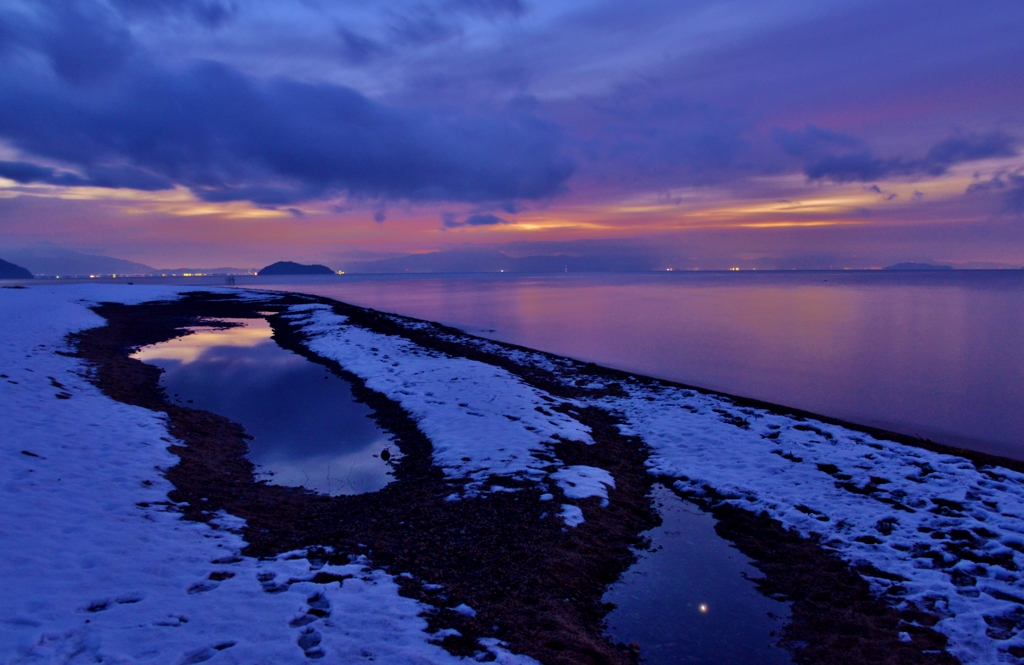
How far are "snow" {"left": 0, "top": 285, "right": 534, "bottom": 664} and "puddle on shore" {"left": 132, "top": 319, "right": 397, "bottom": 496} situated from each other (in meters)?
3.04

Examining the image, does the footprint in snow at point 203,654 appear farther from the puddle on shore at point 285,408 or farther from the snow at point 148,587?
the puddle on shore at point 285,408

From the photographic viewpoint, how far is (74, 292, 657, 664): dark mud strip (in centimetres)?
661

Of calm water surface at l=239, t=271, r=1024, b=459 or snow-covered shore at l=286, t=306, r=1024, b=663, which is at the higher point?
snow-covered shore at l=286, t=306, r=1024, b=663

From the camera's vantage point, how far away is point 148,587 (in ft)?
21.3

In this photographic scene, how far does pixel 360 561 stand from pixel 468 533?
188 centimetres

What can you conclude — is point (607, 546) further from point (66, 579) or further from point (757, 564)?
point (66, 579)

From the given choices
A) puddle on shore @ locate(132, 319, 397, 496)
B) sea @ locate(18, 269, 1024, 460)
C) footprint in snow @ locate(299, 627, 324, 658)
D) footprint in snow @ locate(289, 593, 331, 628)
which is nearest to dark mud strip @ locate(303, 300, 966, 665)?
footprint in snow @ locate(289, 593, 331, 628)

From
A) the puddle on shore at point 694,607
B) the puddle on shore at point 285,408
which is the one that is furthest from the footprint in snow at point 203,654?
the puddle on shore at point 285,408

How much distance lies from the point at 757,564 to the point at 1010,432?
54.5 feet

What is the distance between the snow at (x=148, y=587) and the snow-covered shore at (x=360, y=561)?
3 cm

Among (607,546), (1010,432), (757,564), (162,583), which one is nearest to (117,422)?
(162,583)

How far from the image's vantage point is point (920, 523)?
9.38 meters

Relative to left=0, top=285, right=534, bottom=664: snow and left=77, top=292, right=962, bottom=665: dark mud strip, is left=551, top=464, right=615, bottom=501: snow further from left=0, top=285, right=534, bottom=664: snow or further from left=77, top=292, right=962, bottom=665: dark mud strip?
left=0, top=285, right=534, bottom=664: snow

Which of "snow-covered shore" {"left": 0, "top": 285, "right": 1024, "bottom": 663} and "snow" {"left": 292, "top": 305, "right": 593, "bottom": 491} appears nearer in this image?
"snow-covered shore" {"left": 0, "top": 285, "right": 1024, "bottom": 663}
